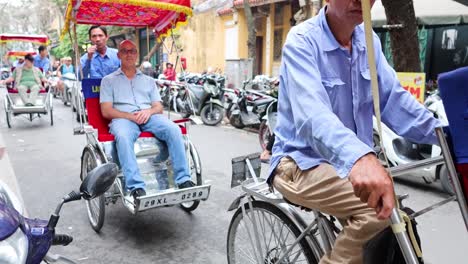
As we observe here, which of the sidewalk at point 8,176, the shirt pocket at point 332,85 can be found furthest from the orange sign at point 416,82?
the sidewalk at point 8,176

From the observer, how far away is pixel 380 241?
1.34 meters

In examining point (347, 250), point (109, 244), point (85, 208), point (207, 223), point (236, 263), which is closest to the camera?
point (347, 250)

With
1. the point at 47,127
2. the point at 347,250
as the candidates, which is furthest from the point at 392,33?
the point at 47,127

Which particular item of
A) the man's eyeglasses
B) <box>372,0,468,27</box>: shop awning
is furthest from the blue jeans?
<box>372,0,468,27</box>: shop awning

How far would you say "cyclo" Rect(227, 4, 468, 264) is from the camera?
1.11 metres

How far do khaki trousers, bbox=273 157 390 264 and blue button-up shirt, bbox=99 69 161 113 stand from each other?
282 centimetres

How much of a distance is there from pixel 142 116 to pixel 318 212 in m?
2.65

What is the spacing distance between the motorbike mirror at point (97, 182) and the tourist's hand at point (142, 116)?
2.56 meters

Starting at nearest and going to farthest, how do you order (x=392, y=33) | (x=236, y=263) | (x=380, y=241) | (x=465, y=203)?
(x=465, y=203) → (x=380, y=241) → (x=236, y=263) → (x=392, y=33)

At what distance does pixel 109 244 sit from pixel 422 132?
2.67 metres

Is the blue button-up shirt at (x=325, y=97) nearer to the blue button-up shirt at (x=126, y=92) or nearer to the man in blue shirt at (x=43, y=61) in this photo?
the blue button-up shirt at (x=126, y=92)

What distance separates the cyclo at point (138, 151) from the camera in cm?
354

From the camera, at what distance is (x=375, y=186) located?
3.52 feet

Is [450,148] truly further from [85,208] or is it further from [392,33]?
[392,33]
